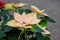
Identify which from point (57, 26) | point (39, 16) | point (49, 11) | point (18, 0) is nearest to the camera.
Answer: point (39, 16)

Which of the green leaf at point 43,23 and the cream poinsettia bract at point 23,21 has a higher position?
the cream poinsettia bract at point 23,21

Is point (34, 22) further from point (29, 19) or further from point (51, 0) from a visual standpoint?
point (51, 0)

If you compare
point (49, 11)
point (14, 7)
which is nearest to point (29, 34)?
point (14, 7)

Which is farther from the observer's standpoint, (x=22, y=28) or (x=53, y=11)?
(x=53, y=11)

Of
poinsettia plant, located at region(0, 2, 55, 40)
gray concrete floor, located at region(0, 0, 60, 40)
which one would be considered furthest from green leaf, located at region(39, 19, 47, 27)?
gray concrete floor, located at region(0, 0, 60, 40)

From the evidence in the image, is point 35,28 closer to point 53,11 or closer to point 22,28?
point 22,28

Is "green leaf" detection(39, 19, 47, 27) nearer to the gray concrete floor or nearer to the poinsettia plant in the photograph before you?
the poinsettia plant

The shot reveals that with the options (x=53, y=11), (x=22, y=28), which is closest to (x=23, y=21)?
(x=22, y=28)

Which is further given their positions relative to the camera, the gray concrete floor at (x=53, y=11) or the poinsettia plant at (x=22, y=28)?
the gray concrete floor at (x=53, y=11)

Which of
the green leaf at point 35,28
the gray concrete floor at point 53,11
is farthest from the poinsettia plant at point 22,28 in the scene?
the gray concrete floor at point 53,11

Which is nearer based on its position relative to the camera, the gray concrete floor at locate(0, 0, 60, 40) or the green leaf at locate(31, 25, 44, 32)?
the green leaf at locate(31, 25, 44, 32)

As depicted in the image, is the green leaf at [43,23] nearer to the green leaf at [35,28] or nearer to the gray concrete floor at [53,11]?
the green leaf at [35,28]
